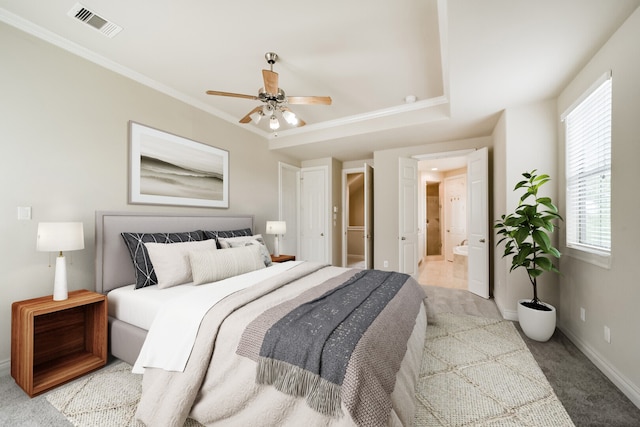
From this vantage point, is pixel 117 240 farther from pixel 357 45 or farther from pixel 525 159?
pixel 525 159

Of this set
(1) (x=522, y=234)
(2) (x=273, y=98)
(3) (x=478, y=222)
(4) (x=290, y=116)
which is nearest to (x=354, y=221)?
(3) (x=478, y=222)

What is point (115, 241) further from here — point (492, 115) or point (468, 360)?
point (492, 115)

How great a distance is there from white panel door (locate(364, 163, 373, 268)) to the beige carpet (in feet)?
7.64

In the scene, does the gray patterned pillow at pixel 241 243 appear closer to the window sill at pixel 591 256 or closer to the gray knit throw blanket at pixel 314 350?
the gray knit throw blanket at pixel 314 350

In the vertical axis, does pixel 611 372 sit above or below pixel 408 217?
below

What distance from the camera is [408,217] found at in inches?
179

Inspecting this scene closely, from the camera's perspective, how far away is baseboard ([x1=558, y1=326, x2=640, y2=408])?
5.36 feet

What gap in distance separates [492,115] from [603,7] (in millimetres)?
1631

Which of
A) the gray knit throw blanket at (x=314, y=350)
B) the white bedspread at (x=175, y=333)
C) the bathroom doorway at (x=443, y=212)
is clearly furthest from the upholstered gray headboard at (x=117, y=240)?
the bathroom doorway at (x=443, y=212)

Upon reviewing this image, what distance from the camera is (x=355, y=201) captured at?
26.8ft

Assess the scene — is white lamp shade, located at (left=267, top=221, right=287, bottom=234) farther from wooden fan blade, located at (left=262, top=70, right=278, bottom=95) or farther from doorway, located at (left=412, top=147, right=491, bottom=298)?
doorway, located at (left=412, top=147, right=491, bottom=298)

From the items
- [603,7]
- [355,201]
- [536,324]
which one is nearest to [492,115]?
Answer: [603,7]

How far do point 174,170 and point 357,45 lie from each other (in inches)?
94.1

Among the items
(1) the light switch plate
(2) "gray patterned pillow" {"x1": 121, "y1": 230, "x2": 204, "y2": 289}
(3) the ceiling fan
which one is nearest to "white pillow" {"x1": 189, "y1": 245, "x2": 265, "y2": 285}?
(2) "gray patterned pillow" {"x1": 121, "y1": 230, "x2": 204, "y2": 289}
